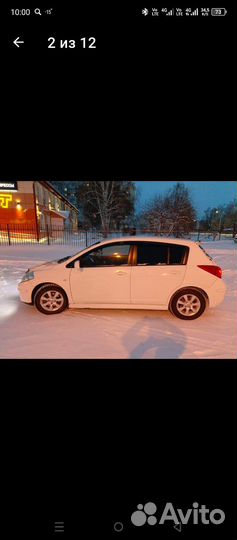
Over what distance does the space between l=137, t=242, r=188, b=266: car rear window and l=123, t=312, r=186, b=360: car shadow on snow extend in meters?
1.02

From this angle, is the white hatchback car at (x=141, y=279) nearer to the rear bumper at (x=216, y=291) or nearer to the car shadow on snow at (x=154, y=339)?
the rear bumper at (x=216, y=291)

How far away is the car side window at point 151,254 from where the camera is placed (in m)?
4.02

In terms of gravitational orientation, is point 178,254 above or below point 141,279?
above

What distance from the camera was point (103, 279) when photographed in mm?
4020

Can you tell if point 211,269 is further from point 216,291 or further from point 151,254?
point 151,254

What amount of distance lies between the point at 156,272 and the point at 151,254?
13.3 inches

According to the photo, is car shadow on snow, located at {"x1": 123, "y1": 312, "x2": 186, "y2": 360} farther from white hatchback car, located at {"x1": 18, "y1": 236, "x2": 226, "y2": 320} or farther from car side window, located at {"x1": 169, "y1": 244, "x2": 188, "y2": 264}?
car side window, located at {"x1": 169, "y1": 244, "x2": 188, "y2": 264}

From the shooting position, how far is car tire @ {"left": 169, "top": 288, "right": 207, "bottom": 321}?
4.06m

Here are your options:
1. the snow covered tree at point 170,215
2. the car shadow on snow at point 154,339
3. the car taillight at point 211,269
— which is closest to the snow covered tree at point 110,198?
the snow covered tree at point 170,215
